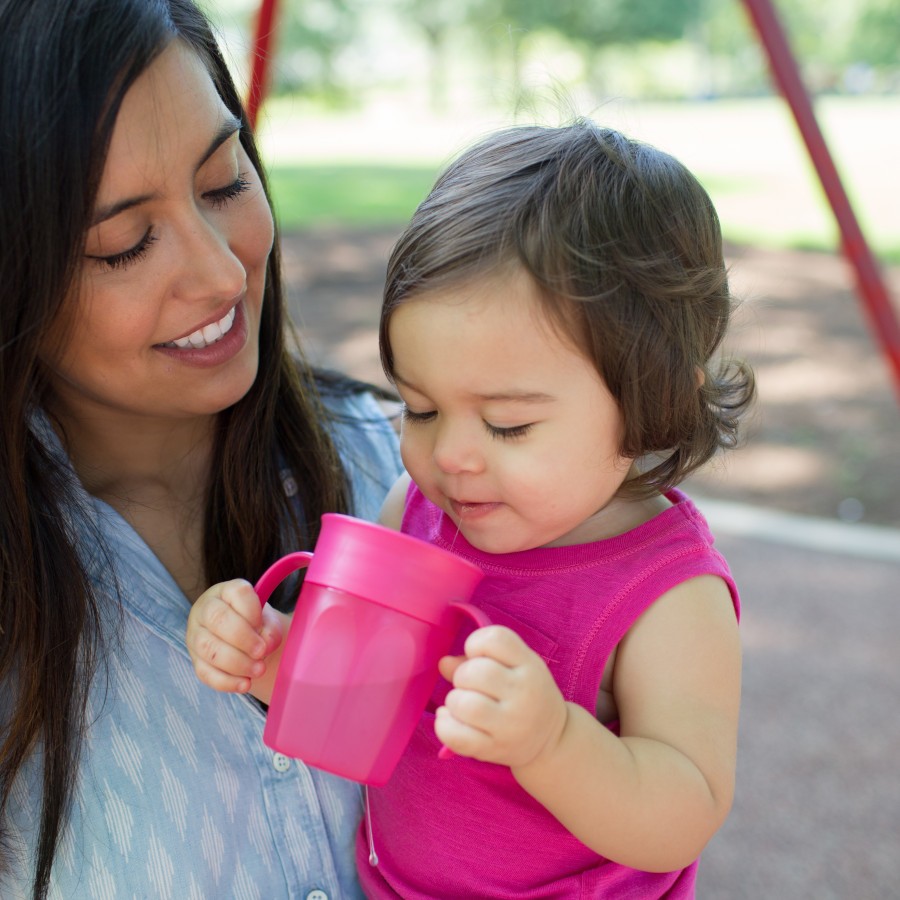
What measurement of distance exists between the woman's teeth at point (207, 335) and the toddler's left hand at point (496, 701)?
0.58m

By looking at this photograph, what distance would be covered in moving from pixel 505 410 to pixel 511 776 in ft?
1.42

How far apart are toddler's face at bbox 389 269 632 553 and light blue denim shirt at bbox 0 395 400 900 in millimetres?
423

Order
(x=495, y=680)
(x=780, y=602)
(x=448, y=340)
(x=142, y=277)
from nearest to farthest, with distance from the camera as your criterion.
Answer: (x=495, y=680) → (x=448, y=340) → (x=142, y=277) → (x=780, y=602)

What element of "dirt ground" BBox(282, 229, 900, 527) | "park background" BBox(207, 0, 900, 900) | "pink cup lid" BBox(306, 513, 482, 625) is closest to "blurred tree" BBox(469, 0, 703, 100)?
"park background" BBox(207, 0, 900, 900)

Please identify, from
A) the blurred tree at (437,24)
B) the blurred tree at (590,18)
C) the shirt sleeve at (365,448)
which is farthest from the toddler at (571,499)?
the blurred tree at (437,24)

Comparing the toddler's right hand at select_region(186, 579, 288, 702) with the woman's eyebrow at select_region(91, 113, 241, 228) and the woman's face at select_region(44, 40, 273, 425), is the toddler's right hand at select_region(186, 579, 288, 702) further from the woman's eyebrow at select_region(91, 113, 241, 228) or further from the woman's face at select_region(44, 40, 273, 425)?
the woman's eyebrow at select_region(91, 113, 241, 228)

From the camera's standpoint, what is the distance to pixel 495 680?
1057 millimetres

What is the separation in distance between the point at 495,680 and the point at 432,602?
0.32 feet

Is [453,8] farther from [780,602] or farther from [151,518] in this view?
[151,518]

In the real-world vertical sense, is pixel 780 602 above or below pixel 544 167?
below

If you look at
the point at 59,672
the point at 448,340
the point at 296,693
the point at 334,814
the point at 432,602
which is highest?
the point at 448,340

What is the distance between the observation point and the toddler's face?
121 cm

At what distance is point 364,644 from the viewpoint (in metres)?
1.10

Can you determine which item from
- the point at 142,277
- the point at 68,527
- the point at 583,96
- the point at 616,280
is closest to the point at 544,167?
the point at 616,280
